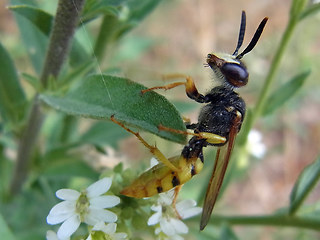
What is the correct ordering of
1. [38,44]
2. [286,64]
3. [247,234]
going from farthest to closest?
[286,64] < [247,234] < [38,44]

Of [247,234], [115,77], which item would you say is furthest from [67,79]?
[247,234]

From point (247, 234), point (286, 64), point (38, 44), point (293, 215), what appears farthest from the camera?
point (286, 64)

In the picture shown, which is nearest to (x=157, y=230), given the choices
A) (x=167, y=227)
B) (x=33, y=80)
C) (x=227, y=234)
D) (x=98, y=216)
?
(x=167, y=227)

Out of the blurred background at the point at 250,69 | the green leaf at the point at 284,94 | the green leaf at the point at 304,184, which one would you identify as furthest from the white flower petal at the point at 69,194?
the blurred background at the point at 250,69

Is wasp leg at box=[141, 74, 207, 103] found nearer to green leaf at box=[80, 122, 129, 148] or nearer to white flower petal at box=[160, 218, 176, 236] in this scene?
white flower petal at box=[160, 218, 176, 236]

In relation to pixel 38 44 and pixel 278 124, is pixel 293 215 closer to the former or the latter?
pixel 38 44

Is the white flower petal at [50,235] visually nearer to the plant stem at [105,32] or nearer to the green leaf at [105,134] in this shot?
the green leaf at [105,134]

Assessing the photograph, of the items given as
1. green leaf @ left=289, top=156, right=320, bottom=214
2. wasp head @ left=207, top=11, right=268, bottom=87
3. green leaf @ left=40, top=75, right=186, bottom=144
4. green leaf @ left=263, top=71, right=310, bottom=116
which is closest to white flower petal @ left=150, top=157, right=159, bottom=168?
green leaf @ left=40, top=75, right=186, bottom=144

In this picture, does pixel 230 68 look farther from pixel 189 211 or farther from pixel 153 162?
pixel 189 211
